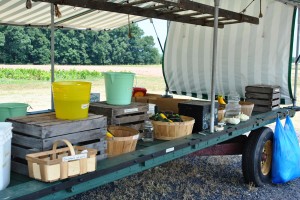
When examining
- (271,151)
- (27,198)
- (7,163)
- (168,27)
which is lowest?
(271,151)

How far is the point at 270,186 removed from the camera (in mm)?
4641

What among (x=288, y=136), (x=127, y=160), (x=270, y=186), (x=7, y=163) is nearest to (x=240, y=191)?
(x=270, y=186)

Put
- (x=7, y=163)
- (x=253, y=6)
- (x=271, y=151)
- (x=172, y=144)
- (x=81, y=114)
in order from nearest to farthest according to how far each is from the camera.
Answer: (x=7, y=163) < (x=81, y=114) < (x=172, y=144) < (x=271, y=151) < (x=253, y=6)

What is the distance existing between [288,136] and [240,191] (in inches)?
37.6

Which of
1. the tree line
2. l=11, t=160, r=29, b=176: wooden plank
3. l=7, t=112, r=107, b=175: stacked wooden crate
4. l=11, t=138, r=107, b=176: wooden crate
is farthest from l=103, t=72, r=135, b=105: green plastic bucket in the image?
the tree line

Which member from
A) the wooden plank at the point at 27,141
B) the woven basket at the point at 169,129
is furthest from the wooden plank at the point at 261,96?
the wooden plank at the point at 27,141

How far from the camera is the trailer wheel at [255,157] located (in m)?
4.32

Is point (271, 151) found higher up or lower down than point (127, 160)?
lower down

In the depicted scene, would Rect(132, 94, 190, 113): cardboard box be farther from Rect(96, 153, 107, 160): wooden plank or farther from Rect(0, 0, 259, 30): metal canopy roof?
Rect(96, 153, 107, 160): wooden plank

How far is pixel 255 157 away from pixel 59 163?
3.03m

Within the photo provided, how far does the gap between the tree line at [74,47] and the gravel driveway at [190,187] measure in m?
21.3

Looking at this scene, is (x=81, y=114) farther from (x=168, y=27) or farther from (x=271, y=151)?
(x=168, y=27)

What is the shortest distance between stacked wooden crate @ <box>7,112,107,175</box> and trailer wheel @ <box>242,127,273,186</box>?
2502 millimetres

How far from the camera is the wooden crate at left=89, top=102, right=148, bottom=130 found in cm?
285
